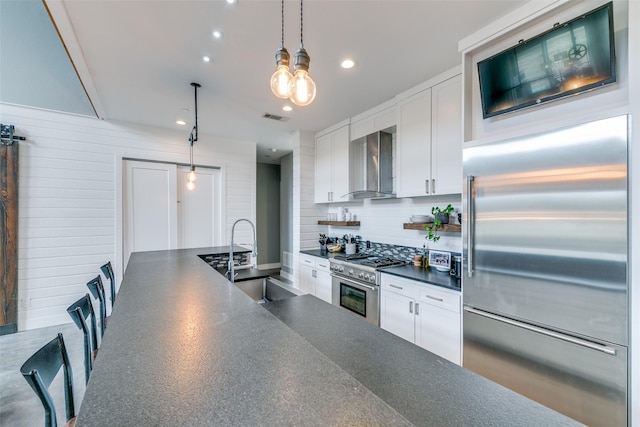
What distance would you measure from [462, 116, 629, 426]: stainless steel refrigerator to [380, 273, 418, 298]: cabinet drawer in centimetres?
54

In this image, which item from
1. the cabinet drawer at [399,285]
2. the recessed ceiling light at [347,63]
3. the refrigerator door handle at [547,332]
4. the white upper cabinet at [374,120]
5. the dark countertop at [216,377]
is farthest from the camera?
the white upper cabinet at [374,120]

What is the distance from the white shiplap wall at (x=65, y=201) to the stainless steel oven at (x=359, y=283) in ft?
10.5

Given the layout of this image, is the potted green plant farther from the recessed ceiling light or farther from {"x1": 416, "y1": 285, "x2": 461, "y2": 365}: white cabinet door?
the recessed ceiling light

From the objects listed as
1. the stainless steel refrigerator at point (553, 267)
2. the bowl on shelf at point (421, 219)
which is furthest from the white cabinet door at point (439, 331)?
the bowl on shelf at point (421, 219)

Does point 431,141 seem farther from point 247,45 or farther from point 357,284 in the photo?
point 247,45

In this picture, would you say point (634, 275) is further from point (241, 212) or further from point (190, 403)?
point (241, 212)

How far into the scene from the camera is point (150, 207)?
4.20 m

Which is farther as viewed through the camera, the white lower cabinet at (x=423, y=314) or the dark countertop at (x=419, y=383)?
the white lower cabinet at (x=423, y=314)

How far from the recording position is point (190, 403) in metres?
0.61

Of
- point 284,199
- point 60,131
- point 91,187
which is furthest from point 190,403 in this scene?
point 284,199

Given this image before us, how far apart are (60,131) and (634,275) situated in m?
5.79

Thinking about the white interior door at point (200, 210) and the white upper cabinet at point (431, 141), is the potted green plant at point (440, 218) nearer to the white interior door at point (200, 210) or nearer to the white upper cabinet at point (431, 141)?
the white upper cabinet at point (431, 141)

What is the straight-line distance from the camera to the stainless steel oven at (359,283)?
9.66 ft

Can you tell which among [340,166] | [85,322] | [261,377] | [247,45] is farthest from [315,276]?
[261,377]
